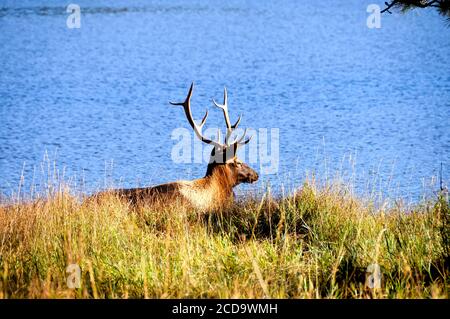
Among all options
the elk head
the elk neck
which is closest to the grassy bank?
the elk neck

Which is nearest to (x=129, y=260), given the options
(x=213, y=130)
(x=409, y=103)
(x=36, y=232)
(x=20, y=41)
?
(x=36, y=232)

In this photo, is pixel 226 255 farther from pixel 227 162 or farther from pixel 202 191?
pixel 227 162

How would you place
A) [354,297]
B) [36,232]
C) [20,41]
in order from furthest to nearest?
[20,41] → [36,232] → [354,297]

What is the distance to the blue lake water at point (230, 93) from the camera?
1104 centimetres

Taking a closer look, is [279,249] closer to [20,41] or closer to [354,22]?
[20,41]

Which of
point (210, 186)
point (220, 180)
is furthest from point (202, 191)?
point (220, 180)

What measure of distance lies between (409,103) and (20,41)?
585 inches

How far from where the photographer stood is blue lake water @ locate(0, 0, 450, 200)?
435 inches

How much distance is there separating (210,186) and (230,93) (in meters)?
7.78

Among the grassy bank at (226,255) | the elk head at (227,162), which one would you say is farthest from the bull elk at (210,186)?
the grassy bank at (226,255)

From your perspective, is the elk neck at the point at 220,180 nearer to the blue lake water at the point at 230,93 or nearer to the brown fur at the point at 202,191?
the brown fur at the point at 202,191

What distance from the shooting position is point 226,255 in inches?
233

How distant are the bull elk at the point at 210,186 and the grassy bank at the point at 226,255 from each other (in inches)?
31.6

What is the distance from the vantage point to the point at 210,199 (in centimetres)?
871
